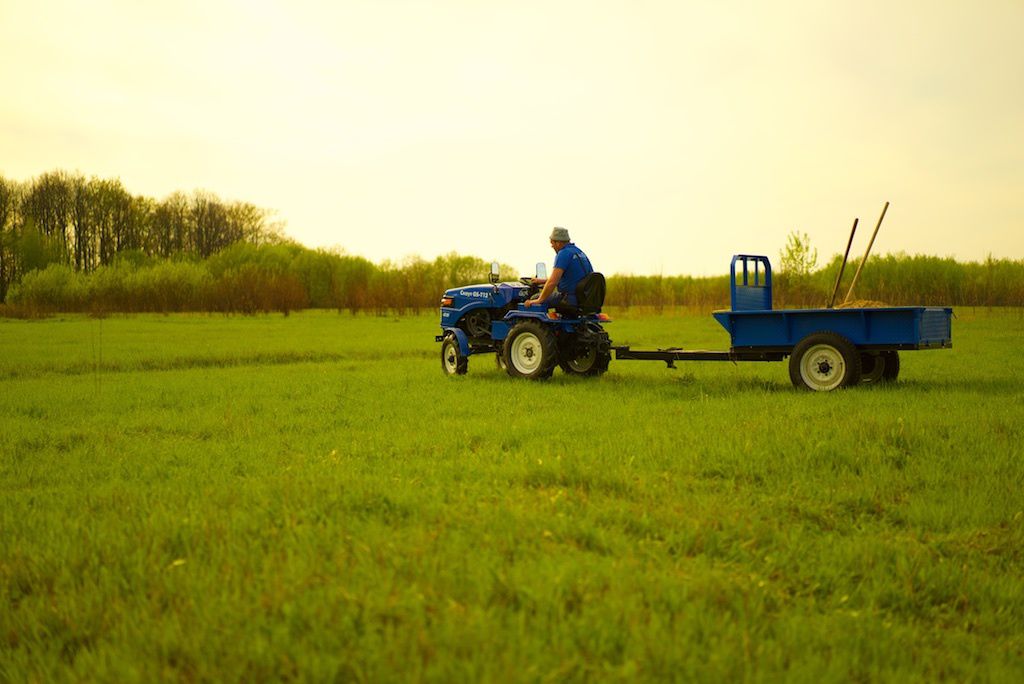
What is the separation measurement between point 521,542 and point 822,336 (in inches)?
277

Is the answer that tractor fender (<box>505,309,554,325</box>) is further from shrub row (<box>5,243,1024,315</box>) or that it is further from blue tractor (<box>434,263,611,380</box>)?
shrub row (<box>5,243,1024,315</box>)

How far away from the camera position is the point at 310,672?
9.97 feet

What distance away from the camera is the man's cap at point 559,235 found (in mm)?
11672

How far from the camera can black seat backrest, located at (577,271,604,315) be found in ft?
37.8

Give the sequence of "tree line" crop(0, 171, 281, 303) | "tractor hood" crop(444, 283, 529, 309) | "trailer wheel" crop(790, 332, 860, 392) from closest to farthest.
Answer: "trailer wheel" crop(790, 332, 860, 392) → "tractor hood" crop(444, 283, 529, 309) → "tree line" crop(0, 171, 281, 303)

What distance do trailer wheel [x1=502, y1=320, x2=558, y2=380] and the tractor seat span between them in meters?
0.40

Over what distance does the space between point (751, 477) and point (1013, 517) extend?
155cm

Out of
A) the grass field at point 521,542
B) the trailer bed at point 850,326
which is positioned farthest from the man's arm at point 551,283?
the grass field at point 521,542

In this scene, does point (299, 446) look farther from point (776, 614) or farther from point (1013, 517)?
point (1013, 517)

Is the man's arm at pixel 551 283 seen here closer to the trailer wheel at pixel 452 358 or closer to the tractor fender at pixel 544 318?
the tractor fender at pixel 544 318

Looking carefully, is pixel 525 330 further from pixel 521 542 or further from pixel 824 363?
pixel 521 542

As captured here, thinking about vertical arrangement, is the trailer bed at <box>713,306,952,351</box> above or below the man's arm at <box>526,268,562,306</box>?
below

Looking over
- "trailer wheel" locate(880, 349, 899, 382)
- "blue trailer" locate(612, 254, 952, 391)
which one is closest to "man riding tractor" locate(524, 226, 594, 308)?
"blue trailer" locate(612, 254, 952, 391)

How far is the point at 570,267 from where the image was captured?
11.7 m
